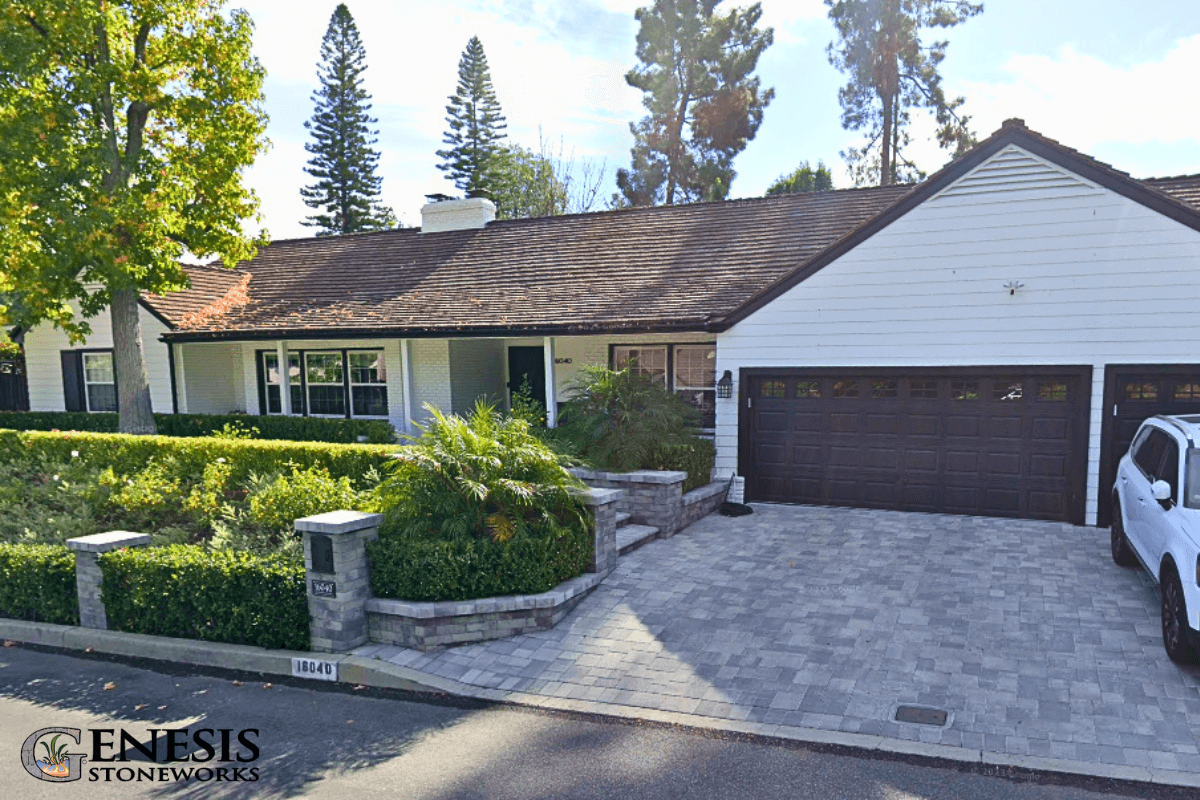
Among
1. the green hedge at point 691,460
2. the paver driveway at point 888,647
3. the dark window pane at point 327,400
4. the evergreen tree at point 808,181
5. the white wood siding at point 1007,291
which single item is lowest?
the paver driveway at point 888,647

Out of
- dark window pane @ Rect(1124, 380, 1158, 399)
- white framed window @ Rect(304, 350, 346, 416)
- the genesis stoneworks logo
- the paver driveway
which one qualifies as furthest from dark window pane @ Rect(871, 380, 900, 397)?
white framed window @ Rect(304, 350, 346, 416)

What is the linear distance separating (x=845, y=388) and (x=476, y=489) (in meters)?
6.66

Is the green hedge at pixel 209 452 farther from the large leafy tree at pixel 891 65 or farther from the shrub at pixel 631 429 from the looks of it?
the large leafy tree at pixel 891 65

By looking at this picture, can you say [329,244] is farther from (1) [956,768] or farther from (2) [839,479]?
(1) [956,768]

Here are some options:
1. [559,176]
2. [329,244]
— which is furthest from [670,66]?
[329,244]

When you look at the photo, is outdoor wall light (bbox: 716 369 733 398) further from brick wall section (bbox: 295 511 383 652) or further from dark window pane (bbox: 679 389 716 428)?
brick wall section (bbox: 295 511 383 652)

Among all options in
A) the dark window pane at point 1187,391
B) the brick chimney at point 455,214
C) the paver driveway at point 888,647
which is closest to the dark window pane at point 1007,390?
the dark window pane at point 1187,391

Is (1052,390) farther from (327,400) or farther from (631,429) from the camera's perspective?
(327,400)

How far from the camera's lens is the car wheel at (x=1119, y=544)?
830 cm

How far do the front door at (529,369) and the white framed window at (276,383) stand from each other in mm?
5414

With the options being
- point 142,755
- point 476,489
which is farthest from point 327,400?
point 142,755

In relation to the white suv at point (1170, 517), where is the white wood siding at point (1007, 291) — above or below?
above

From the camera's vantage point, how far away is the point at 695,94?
35.6m

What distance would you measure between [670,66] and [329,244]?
21.4m
